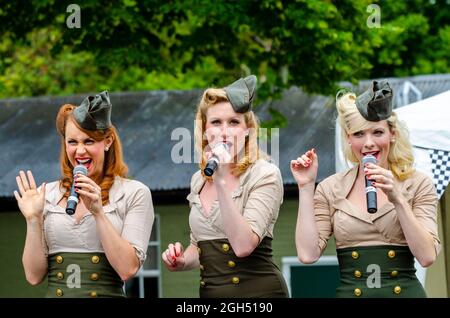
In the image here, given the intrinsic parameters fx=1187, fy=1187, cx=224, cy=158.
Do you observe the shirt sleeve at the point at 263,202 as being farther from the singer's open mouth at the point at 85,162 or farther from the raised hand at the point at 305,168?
the singer's open mouth at the point at 85,162

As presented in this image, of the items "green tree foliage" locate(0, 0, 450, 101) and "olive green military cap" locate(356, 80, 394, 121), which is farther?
"green tree foliage" locate(0, 0, 450, 101)

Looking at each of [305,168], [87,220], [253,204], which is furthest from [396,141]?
[87,220]

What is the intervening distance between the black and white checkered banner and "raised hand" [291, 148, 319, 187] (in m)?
2.64

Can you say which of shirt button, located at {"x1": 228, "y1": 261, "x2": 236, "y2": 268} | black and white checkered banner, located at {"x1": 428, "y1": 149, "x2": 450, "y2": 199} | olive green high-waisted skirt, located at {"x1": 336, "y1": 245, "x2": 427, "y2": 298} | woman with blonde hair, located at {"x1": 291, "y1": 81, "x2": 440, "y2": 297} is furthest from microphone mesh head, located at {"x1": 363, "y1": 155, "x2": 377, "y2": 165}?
black and white checkered banner, located at {"x1": 428, "y1": 149, "x2": 450, "y2": 199}

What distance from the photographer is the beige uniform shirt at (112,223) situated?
541cm

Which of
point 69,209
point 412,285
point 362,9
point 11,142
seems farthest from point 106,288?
point 11,142

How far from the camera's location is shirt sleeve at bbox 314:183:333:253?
17.7 ft

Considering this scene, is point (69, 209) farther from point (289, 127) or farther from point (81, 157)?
point (289, 127)

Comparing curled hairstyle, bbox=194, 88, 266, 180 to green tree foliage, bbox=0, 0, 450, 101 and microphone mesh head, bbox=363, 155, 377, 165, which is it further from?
green tree foliage, bbox=0, 0, 450, 101

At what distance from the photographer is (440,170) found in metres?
7.76

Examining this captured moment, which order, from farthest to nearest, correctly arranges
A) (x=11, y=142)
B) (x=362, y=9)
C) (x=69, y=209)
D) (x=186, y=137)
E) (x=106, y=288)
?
1. (x=11, y=142)
2. (x=362, y=9)
3. (x=186, y=137)
4. (x=106, y=288)
5. (x=69, y=209)

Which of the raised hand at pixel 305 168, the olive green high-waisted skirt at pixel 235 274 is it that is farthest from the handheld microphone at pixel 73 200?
the raised hand at pixel 305 168

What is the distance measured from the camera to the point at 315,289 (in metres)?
16.8

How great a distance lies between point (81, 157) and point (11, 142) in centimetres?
1315
